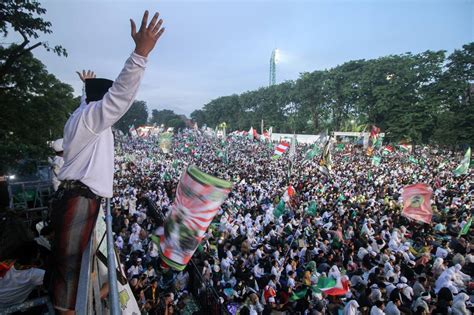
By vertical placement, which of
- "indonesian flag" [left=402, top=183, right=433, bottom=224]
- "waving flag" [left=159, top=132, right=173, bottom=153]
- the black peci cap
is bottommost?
"indonesian flag" [left=402, top=183, right=433, bottom=224]

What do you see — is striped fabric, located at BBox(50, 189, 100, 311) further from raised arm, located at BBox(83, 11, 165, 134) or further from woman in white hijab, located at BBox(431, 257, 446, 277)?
woman in white hijab, located at BBox(431, 257, 446, 277)

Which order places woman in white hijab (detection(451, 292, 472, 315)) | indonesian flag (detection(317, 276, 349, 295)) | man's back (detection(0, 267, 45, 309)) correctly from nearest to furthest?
Result: man's back (detection(0, 267, 45, 309)), woman in white hijab (detection(451, 292, 472, 315)), indonesian flag (detection(317, 276, 349, 295))

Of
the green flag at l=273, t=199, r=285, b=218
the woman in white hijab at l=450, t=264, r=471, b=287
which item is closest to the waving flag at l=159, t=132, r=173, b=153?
the green flag at l=273, t=199, r=285, b=218

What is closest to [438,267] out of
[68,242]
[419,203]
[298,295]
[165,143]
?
[419,203]

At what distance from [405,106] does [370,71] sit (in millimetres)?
7129

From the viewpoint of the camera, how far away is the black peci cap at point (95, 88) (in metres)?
1.68

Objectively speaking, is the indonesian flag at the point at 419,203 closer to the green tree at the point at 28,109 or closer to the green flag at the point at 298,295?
the green flag at the point at 298,295

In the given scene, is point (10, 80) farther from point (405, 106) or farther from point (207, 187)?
point (405, 106)

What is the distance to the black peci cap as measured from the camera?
66.2 inches

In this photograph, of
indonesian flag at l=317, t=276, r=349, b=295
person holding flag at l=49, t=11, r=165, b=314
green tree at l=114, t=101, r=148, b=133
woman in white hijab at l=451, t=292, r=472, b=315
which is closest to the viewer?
person holding flag at l=49, t=11, r=165, b=314

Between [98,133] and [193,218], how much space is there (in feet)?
2.40

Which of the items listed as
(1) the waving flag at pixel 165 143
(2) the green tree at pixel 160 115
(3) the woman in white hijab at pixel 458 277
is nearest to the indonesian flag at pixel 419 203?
(3) the woman in white hijab at pixel 458 277

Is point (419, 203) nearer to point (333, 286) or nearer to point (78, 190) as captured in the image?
point (333, 286)

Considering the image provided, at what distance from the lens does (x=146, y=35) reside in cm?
130
